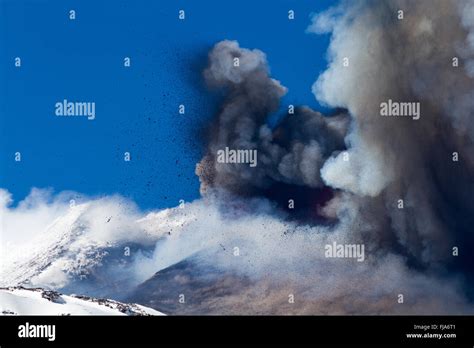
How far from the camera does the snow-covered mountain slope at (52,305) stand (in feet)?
62.8

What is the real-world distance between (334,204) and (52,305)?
23.0 feet

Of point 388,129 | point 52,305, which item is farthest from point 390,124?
point 52,305

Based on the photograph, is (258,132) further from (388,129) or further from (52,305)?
(52,305)

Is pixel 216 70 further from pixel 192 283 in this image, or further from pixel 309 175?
pixel 192 283

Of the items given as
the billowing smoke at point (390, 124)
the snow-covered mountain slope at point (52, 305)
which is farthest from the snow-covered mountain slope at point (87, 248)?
the billowing smoke at point (390, 124)

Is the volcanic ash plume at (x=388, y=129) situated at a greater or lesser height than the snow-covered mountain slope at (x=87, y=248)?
greater

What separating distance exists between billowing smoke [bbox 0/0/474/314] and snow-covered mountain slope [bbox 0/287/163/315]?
1.02 meters

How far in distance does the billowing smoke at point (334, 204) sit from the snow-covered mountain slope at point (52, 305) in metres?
1.02

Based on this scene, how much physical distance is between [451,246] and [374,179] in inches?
93.7

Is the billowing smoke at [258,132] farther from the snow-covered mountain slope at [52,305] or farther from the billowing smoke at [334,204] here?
the snow-covered mountain slope at [52,305]

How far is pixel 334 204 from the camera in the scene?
21.2 metres

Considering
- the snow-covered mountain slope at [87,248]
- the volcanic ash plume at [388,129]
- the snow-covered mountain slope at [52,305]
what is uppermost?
the volcanic ash plume at [388,129]

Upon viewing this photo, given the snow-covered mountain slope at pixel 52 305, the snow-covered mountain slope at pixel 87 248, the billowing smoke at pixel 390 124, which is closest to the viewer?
the snow-covered mountain slope at pixel 52 305

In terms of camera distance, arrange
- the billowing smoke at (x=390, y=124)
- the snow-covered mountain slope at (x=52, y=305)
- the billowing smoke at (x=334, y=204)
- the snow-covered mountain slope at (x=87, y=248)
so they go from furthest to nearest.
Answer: the snow-covered mountain slope at (x=87, y=248) < the billowing smoke at (x=390, y=124) < the billowing smoke at (x=334, y=204) < the snow-covered mountain slope at (x=52, y=305)
